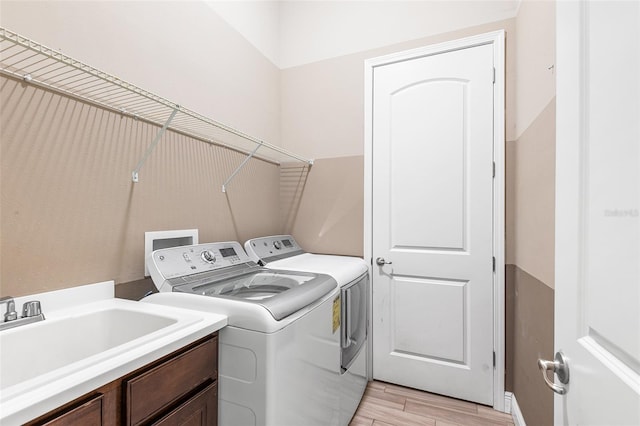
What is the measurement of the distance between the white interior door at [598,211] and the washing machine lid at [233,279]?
83 centimetres

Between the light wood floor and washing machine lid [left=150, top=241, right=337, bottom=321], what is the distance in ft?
3.30

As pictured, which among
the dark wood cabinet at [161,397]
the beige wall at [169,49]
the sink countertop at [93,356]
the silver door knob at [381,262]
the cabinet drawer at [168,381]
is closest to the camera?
the sink countertop at [93,356]

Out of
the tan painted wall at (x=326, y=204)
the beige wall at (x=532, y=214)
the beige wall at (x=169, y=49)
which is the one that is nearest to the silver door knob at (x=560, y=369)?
the beige wall at (x=532, y=214)

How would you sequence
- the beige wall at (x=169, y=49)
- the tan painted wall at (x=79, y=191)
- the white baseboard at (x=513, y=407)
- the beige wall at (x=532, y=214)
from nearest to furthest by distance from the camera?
the tan painted wall at (x=79, y=191)
the beige wall at (x=169, y=49)
the beige wall at (x=532, y=214)
the white baseboard at (x=513, y=407)

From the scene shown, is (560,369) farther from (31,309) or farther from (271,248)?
(271,248)

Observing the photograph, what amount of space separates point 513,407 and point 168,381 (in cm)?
202

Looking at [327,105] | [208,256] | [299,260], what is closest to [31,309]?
[208,256]

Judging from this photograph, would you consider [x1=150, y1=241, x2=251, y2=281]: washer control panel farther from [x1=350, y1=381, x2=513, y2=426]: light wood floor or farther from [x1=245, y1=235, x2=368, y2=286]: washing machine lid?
[x1=350, y1=381, x2=513, y2=426]: light wood floor

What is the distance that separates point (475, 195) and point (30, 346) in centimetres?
226

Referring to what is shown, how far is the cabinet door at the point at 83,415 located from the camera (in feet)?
2.08

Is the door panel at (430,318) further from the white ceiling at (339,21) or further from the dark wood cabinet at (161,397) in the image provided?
the white ceiling at (339,21)

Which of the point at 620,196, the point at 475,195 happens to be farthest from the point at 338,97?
the point at 620,196

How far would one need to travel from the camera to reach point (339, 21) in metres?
2.43

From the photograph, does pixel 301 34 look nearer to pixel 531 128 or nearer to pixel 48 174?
pixel 531 128
